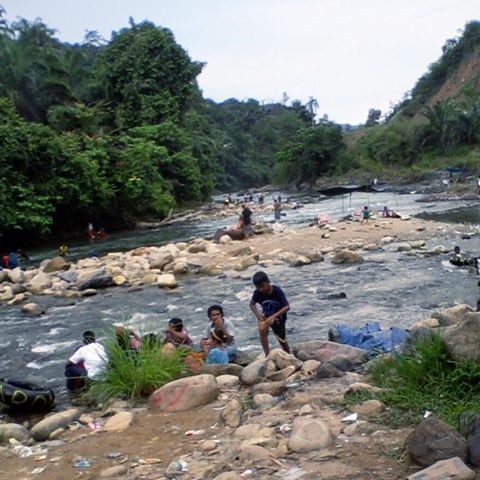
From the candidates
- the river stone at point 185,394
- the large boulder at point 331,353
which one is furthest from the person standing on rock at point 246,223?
the river stone at point 185,394

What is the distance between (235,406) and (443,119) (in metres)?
54.7

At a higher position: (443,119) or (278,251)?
(443,119)

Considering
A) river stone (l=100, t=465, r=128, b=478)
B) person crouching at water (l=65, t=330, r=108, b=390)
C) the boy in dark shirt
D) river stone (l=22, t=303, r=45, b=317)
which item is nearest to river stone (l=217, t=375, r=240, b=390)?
the boy in dark shirt

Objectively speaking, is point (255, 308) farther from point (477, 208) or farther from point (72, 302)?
point (477, 208)

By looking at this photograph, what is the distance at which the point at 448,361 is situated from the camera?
4477mm

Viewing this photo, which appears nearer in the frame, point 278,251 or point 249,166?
point 278,251

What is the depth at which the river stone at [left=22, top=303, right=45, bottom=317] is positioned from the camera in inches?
507

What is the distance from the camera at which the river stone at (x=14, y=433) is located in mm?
5915

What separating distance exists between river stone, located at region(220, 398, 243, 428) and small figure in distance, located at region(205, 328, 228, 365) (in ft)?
6.46

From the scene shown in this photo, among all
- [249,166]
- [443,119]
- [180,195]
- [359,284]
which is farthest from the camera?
[249,166]

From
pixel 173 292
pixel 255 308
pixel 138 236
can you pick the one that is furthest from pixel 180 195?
pixel 255 308

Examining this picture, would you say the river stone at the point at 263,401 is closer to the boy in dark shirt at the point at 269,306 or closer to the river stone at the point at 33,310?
the boy in dark shirt at the point at 269,306

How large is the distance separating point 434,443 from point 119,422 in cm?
303

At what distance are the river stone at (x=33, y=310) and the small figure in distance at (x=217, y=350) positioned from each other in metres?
6.07
